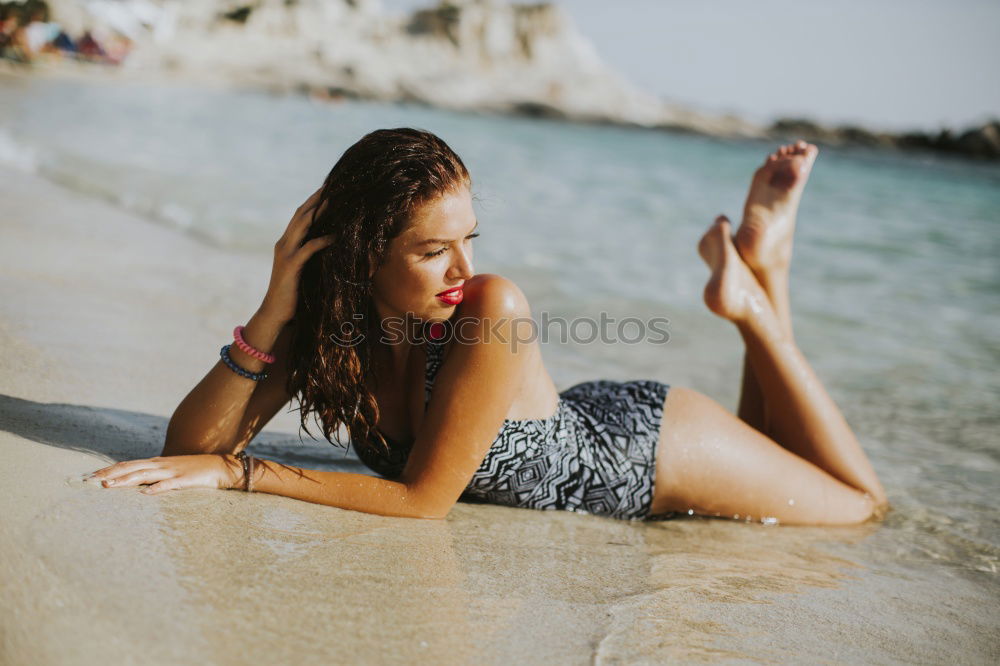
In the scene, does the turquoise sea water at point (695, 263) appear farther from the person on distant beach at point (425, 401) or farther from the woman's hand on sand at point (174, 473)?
the woman's hand on sand at point (174, 473)

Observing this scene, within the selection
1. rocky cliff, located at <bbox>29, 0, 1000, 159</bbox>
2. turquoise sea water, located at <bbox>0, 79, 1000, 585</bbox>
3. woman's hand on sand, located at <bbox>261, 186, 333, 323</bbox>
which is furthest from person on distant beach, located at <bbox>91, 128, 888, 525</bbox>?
rocky cliff, located at <bbox>29, 0, 1000, 159</bbox>

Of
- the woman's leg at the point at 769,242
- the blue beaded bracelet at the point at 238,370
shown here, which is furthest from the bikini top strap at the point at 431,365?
the woman's leg at the point at 769,242

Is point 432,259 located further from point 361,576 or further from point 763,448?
point 763,448

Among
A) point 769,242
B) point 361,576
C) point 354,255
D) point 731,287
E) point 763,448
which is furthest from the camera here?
point 769,242

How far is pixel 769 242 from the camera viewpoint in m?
3.62

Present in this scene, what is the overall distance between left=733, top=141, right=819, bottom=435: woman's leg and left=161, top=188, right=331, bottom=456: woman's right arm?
1980 mm

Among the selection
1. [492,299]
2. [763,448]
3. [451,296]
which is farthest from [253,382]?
[763,448]

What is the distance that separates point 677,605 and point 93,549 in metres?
1.51

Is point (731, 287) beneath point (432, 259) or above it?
above

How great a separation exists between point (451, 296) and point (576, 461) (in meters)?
0.83

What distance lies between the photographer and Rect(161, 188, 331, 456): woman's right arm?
7.98 ft

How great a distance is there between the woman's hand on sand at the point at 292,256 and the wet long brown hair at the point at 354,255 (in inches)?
0.9

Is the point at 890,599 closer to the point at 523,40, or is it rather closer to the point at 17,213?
the point at 17,213

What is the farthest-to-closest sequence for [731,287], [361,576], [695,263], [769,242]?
[695,263], [769,242], [731,287], [361,576]
